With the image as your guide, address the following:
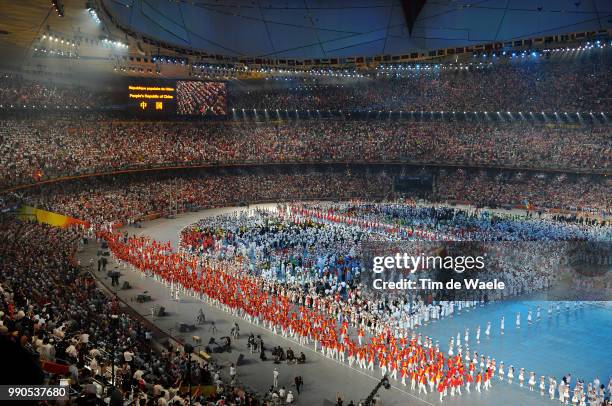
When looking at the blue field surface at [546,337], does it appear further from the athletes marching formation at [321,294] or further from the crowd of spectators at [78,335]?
the crowd of spectators at [78,335]

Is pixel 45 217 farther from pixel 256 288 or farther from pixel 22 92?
pixel 256 288

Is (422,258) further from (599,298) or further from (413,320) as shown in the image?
(599,298)

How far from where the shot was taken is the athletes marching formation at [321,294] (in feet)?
67.2

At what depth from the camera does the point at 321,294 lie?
2927cm

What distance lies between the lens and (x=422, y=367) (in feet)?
65.1

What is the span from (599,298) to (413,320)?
1121 cm

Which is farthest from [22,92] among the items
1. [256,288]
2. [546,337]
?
[546,337]

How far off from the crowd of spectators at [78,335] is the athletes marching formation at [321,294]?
5.02 metres

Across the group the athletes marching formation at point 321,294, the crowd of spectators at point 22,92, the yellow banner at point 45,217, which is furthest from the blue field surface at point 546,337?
the crowd of spectators at point 22,92

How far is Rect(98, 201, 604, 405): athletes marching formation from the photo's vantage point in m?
20.5

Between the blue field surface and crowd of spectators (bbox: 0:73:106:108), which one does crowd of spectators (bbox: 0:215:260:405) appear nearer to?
the blue field surface

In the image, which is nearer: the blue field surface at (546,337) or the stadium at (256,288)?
the stadium at (256,288)

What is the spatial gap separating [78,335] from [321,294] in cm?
1527

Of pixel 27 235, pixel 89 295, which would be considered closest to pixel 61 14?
pixel 27 235
